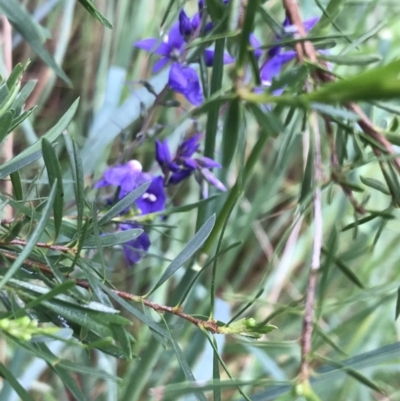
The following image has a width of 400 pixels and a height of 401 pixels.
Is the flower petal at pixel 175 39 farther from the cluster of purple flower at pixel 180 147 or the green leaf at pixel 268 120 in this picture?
the green leaf at pixel 268 120

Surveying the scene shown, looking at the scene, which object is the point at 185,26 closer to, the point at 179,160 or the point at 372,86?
the point at 179,160

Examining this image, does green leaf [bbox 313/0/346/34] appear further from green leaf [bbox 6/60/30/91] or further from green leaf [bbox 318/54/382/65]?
green leaf [bbox 6/60/30/91]

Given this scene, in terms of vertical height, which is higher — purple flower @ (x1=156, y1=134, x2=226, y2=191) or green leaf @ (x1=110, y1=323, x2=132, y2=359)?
purple flower @ (x1=156, y1=134, x2=226, y2=191)

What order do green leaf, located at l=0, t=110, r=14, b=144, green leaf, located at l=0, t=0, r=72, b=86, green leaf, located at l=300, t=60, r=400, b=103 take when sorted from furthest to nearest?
green leaf, located at l=0, t=0, r=72, b=86, green leaf, located at l=0, t=110, r=14, b=144, green leaf, located at l=300, t=60, r=400, b=103

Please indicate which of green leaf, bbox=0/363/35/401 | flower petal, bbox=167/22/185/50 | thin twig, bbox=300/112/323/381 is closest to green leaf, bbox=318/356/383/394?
thin twig, bbox=300/112/323/381

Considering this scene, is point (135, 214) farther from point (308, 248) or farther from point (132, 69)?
point (308, 248)

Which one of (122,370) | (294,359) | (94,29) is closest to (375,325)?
(294,359)

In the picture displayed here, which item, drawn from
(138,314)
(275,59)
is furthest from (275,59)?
(138,314)
